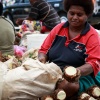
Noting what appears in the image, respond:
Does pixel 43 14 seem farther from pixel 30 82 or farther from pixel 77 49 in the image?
pixel 30 82

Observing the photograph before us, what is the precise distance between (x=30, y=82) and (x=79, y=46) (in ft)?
1.81

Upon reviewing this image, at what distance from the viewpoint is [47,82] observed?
246 cm

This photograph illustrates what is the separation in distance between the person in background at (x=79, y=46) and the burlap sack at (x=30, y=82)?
0.70ft

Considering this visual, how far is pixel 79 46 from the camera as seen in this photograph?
263 cm

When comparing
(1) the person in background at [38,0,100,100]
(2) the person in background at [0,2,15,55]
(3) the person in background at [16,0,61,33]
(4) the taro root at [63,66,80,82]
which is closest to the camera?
(4) the taro root at [63,66,80,82]

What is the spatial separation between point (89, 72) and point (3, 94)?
→ 2.41ft

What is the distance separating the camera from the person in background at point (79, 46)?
2578mm

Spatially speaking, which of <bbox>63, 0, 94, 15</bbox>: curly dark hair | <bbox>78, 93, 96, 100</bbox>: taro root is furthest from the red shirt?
<bbox>78, 93, 96, 100</bbox>: taro root

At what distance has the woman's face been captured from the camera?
2.65 meters

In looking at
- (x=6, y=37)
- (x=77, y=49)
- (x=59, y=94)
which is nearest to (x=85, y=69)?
(x=77, y=49)

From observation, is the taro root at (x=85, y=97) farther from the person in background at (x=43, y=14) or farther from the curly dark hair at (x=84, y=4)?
the person in background at (x=43, y=14)

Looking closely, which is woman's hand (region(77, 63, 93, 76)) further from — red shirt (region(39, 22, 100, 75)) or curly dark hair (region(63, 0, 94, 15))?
curly dark hair (region(63, 0, 94, 15))

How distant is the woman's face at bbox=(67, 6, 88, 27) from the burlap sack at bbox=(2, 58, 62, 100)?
1.51ft

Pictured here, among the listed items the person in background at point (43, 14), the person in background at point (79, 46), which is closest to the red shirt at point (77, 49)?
Answer: the person in background at point (79, 46)
